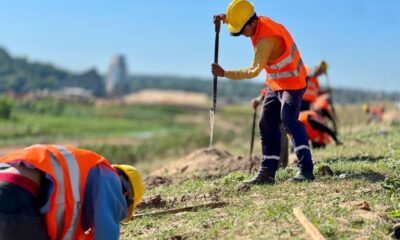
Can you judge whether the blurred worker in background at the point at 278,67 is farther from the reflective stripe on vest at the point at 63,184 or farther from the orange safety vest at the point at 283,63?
the reflective stripe on vest at the point at 63,184

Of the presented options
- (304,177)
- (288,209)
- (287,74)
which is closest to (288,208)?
(288,209)

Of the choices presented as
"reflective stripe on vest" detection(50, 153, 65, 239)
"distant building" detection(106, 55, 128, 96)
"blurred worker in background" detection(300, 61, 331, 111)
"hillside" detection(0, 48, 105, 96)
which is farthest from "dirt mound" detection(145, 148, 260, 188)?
"distant building" detection(106, 55, 128, 96)

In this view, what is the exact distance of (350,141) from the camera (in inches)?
492

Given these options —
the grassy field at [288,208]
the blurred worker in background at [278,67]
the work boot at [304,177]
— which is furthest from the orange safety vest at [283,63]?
the grassy field at [288,208]

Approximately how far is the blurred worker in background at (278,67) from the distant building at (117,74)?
493 ft

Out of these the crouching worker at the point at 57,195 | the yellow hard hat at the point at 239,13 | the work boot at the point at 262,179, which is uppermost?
the yellow hard hat at the point at 239,13

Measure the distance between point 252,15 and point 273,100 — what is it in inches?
39.4

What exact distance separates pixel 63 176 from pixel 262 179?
3294mm

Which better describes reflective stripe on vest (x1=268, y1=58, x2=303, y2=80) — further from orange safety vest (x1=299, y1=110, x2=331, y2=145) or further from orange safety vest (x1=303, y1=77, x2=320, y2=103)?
orange safety vest (x1=303, y1=77, x2=320, y2=103)

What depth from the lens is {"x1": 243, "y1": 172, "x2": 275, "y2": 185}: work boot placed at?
272 inches

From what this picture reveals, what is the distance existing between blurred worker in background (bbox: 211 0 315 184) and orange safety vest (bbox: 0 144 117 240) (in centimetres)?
279

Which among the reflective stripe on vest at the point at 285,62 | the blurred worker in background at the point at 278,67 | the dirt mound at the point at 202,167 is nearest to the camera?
the blurred worker in background at the point at 278,67

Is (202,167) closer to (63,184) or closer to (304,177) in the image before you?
(304,177)

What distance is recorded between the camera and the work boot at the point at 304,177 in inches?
260
